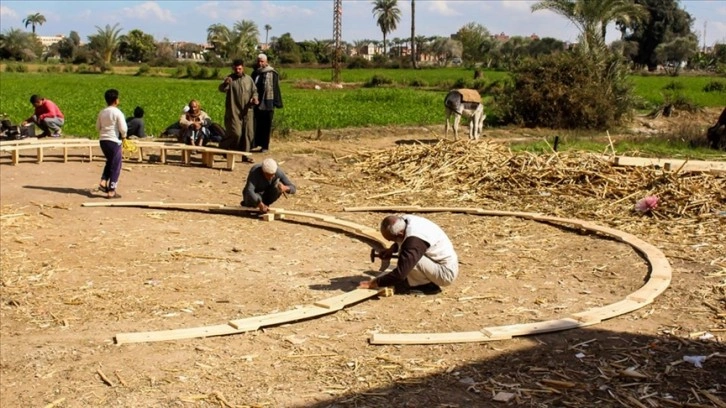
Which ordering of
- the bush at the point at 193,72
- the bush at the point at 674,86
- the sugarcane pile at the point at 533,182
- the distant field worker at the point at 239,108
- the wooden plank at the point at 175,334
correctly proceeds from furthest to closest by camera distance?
1. the bush at the point at 193,72
2. the bush at the point at 674,86
3. the distant field worker at the point at 239,108
4. the sugarcane pile at the point at 533,182
5. the wooden plank at the point at 175,334

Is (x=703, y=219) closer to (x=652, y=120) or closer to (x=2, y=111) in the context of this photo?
(x=652, y=120)

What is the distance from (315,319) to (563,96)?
1710cm

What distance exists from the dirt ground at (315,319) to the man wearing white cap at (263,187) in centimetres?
29

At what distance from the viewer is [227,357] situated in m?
5.98

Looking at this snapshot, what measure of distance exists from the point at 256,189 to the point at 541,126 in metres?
13.5

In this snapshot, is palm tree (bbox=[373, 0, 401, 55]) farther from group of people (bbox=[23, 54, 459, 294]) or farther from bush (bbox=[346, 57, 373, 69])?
group of people (bbox=[23, 54, 459, 294])

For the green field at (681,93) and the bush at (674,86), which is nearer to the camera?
the green field at (681,93)

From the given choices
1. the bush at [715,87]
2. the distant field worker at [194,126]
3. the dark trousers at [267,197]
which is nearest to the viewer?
the dark trousers at [267,197]

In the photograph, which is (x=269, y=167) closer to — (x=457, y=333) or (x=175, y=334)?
(x=175, y=334)

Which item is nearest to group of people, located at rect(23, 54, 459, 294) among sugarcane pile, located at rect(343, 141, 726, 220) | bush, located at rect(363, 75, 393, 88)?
sugarcane pile, located at rect(343, 141, 726, 220)

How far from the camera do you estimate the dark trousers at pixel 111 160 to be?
36.9ft

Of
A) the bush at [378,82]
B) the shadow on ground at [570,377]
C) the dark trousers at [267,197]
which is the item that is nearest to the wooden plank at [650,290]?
the shadow on ground at [570,377]

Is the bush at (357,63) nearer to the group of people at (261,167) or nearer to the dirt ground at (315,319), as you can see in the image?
the group of people at (261,167)

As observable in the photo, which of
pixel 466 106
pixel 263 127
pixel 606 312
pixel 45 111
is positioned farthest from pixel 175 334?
pixel 466 106
